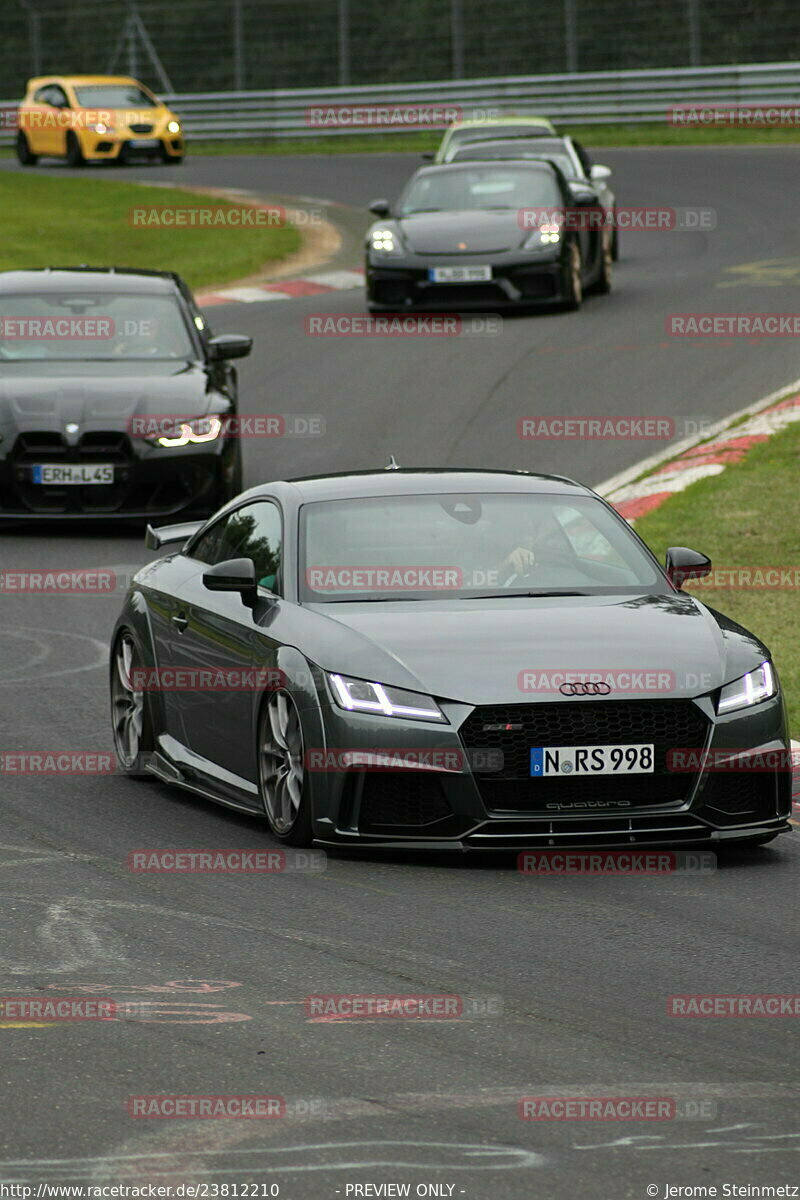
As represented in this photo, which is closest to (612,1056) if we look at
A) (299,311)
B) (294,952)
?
(294,952)

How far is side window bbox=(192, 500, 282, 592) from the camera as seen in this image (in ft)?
29.8

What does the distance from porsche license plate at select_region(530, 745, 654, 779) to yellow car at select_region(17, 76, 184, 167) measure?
38.3 m

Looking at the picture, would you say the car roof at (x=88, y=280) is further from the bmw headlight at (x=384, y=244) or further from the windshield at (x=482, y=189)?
the windshield at (x=482, y=189)

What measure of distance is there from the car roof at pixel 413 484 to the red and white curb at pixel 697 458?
688 centimetres

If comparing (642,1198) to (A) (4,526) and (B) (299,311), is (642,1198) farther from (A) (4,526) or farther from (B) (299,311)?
(B) (299,311)

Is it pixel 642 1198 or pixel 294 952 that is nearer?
pixel 642 1198

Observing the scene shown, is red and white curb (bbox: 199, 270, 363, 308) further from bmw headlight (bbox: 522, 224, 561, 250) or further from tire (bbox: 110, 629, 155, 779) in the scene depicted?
tire (bbox: 110, 629, 155, 779)

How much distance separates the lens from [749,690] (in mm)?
8234

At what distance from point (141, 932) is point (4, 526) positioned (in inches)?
388

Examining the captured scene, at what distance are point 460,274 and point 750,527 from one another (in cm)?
765

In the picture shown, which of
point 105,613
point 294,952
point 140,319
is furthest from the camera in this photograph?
point 140,319

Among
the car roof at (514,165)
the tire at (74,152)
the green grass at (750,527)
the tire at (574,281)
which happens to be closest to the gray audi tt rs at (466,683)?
the green grass at (750,527)

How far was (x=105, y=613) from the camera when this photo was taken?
13750mm

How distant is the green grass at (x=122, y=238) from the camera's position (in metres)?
31.4
